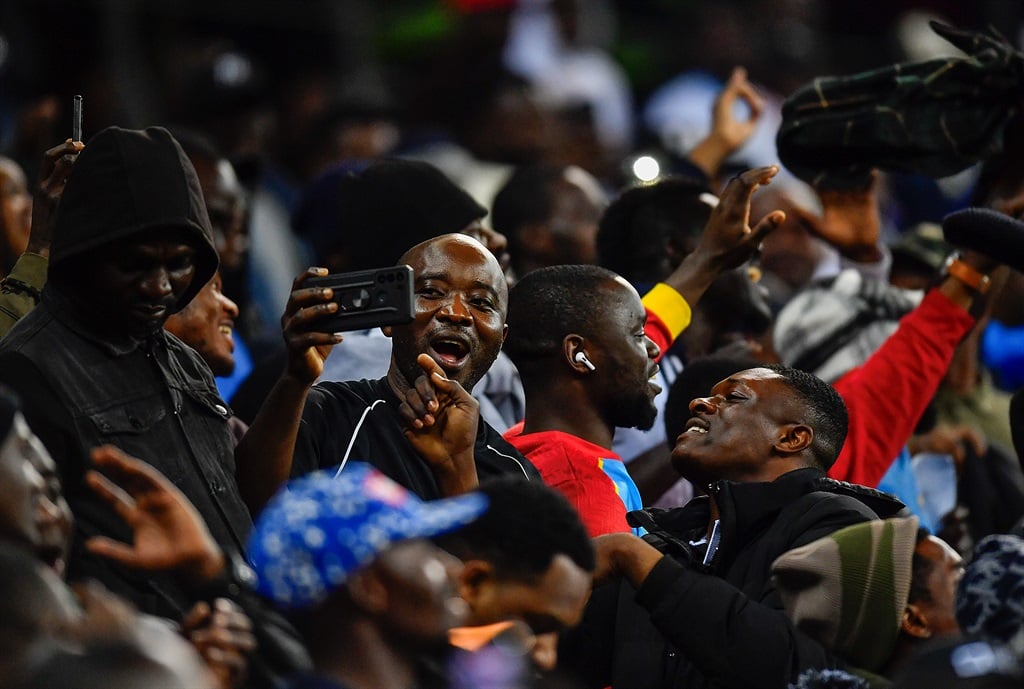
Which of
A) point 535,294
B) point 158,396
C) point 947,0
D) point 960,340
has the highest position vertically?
point 158,396

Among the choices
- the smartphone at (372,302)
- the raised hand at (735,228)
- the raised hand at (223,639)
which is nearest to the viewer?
the raised hand at (223,639)

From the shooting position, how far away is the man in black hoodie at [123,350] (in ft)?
15.1

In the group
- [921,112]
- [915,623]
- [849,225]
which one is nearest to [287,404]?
[915,623]

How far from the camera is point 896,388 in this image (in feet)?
22.0

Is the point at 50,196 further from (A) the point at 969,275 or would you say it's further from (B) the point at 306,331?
(A) the point at 969,275

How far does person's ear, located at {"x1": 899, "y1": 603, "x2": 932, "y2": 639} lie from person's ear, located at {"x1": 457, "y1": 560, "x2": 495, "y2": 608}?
1224 mm

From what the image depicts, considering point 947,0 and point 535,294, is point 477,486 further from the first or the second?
point 947,0

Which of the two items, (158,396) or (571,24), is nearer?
(158,396)

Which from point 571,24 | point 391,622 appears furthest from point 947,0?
point 391,622

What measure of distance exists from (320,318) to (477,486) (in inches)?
26.3

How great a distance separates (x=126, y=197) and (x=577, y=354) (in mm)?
1827

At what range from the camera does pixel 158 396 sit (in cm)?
486

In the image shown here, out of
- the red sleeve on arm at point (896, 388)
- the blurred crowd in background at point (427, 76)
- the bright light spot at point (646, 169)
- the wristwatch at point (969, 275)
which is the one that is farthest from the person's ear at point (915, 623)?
the blurred crowd in background at point (427, 76)

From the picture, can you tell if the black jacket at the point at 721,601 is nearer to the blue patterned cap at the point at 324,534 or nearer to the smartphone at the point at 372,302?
the smartphone at the point at 372,302
